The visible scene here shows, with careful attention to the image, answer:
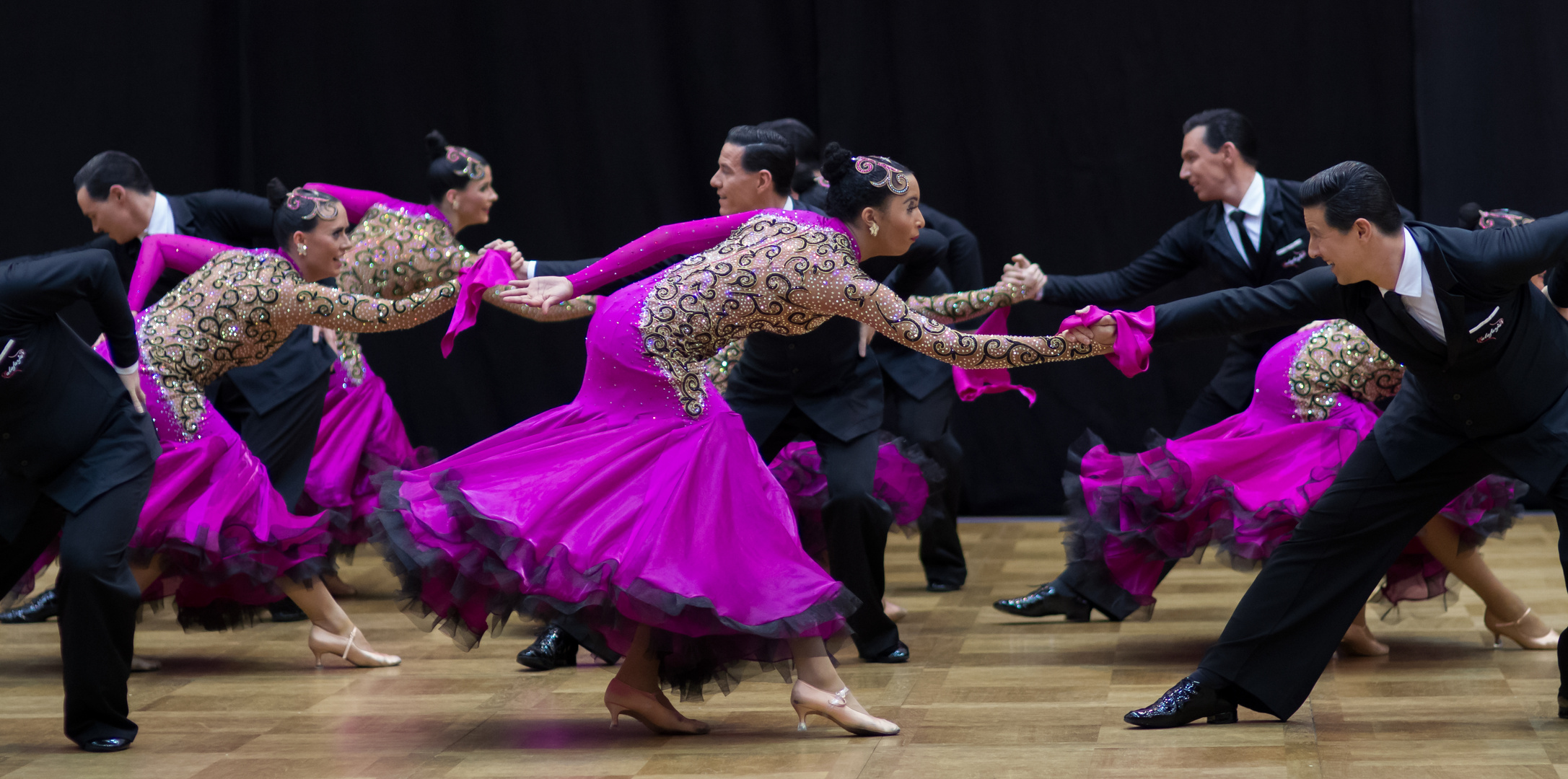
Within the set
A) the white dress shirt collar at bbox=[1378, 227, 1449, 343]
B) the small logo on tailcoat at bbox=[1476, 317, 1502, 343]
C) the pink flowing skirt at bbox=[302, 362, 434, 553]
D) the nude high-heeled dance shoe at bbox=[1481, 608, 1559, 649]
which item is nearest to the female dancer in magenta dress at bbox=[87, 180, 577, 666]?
the pink flowing skirt at bbox=[302, 362, 434, 553]

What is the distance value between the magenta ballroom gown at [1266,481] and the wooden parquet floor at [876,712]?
0.92 feet

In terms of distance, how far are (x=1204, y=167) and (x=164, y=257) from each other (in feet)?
10.4

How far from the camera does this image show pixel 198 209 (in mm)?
5301

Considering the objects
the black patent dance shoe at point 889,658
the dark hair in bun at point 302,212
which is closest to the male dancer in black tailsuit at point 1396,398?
the black patent dance shoe at point 889,658

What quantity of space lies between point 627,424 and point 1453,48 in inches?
181

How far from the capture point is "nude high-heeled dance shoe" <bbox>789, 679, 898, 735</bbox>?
3.25 meters

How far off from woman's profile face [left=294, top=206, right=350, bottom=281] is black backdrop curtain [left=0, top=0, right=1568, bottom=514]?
9.10ft

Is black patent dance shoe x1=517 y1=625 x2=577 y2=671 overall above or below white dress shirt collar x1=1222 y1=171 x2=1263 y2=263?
below

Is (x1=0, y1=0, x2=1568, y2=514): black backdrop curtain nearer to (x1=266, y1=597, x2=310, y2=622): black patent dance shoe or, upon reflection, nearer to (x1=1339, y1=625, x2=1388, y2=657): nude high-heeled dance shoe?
(x1=266, y1=597, x2=310, y2=622): black patent dance shoe

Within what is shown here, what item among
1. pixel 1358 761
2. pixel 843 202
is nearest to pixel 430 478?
pixel 843 202

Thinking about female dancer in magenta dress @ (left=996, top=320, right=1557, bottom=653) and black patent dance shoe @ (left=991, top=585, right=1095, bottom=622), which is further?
black patent dance shoe @ (left=991, top=585, right=1095, bottom=622)

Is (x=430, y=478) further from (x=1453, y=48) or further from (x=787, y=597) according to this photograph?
(x=1453, y=48)

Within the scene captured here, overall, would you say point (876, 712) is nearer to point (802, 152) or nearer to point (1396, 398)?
point (1396, 398)

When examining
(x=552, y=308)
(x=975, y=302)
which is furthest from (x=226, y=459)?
(x=975, y=302)
